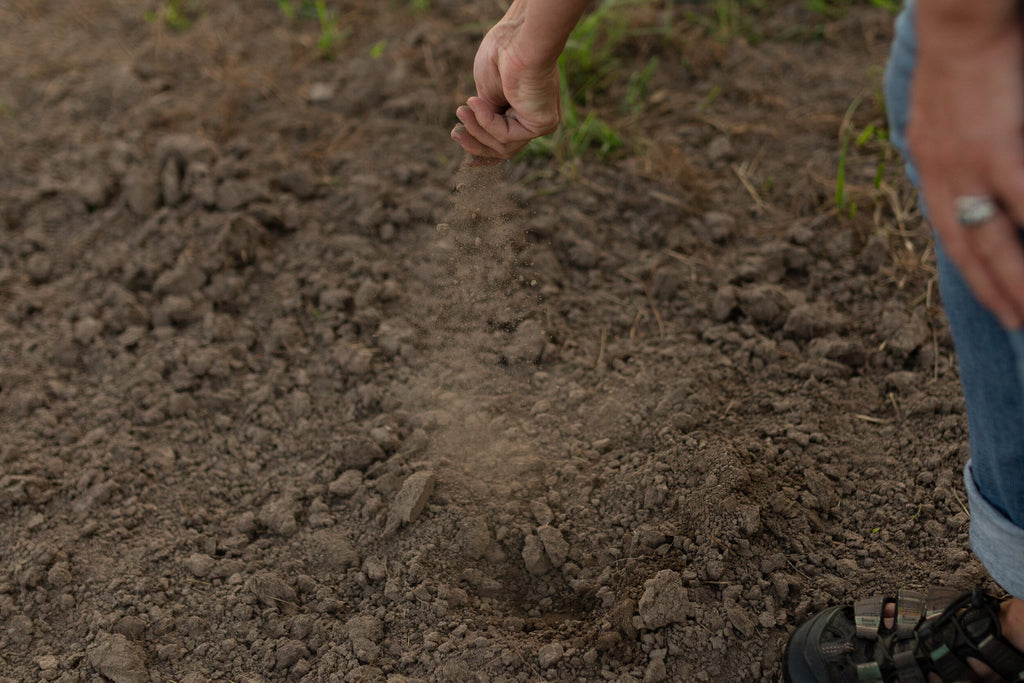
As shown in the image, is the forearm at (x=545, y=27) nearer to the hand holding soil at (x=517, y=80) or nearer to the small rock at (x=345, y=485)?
the hand holding soil at (x=517, y=80)

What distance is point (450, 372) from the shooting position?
81.7 inches

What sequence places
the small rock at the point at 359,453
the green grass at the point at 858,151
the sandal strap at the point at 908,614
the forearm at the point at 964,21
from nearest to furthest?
1. the forearm at the point at 964,21
2. the sandal strap at the point at 908,614
3. the small rock at the point at 359,453
4. the green grass at the point at 858,151

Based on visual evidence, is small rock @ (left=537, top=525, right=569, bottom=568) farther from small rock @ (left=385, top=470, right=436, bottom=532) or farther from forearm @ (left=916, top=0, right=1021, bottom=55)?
forearm @ (left=916, top=0, right=1021, bottom=55)

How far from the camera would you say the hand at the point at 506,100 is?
1579 mm

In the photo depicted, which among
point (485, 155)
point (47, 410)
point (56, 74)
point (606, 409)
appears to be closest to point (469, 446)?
point (606, 409)

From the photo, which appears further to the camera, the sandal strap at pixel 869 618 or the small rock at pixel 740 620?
the small rock at pixel 740 620

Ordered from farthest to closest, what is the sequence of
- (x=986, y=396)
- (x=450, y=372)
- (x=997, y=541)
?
(x=450, y=372) → (x=997, y=541) → (x=986, y=396)

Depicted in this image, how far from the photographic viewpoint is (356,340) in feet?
7.19

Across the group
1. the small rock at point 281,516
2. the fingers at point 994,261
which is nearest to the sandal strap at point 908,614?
the fingers at point 994,261

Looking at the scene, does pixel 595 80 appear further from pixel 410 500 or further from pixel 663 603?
pixel 663 603

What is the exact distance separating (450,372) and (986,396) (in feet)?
3.96

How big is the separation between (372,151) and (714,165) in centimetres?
102

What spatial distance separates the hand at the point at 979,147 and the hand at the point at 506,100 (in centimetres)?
78

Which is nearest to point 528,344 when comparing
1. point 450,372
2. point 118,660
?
point 450,372
